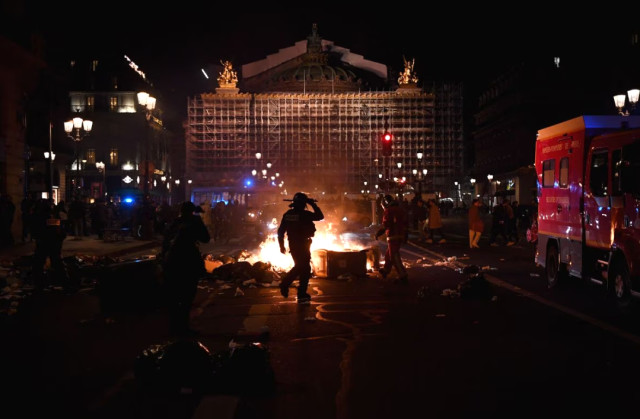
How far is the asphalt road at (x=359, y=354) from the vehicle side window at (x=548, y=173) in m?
2.20

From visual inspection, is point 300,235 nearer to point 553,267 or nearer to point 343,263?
point 343,263

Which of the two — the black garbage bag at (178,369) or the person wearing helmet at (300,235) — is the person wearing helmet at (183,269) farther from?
the person wearing helmet at (300,235)

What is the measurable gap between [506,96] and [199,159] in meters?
40.0

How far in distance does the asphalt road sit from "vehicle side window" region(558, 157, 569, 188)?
6.45 feet

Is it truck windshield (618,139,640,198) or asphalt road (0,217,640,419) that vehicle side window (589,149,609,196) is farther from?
asphalt road (0,217,640,419)

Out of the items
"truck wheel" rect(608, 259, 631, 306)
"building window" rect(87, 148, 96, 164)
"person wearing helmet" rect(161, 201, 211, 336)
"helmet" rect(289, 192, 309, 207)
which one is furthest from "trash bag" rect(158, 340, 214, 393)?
"building window" rect(87, 148, 96, 164)

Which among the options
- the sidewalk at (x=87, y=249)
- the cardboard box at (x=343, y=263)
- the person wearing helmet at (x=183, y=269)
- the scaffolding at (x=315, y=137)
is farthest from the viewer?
the scaffolding at (x=315, y=137)

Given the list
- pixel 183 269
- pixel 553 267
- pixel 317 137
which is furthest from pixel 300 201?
pixel 317 137

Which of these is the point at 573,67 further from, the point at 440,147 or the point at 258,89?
the point at 258,89

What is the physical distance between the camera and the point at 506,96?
7300 cm

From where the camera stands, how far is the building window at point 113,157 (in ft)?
275

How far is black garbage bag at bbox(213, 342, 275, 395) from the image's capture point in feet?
19.9

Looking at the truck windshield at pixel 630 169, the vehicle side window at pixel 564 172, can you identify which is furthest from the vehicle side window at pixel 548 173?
the truck windshield at pixel 630 169

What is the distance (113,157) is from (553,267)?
75.6 metres
